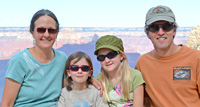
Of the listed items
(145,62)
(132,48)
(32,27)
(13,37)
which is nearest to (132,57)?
(132,48)

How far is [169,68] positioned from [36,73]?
5.69ft

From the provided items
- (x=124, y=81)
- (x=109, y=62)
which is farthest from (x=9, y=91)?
(x=124, y=81)

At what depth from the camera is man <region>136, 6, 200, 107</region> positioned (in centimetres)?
268

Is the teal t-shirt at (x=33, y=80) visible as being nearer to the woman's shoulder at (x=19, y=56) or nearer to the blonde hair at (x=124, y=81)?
the woman's shoulder at (x=19, y=56)

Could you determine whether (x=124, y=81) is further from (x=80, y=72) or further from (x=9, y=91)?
(x=9, y=91)

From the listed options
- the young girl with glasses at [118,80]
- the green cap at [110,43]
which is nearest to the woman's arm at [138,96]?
the young girl with glasses at [118,80]

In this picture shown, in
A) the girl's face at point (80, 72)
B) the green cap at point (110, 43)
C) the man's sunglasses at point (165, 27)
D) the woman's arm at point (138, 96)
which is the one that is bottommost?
the woman's arm at point (138, 96)

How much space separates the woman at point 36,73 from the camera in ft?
8.52

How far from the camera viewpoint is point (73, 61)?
2.83 metres

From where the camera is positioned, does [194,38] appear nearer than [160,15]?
No

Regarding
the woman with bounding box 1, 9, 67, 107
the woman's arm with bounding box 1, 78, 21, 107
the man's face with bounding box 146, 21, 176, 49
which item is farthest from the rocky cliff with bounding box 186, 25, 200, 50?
the woman's arm with bounding box 1, 78, 21, 107

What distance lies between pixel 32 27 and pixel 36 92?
33.5 inches

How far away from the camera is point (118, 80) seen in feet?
9.35

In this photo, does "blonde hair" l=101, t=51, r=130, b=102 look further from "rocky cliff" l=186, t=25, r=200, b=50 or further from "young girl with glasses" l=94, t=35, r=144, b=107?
"rocky cliff" l=186, t=25, r=200, b=50
